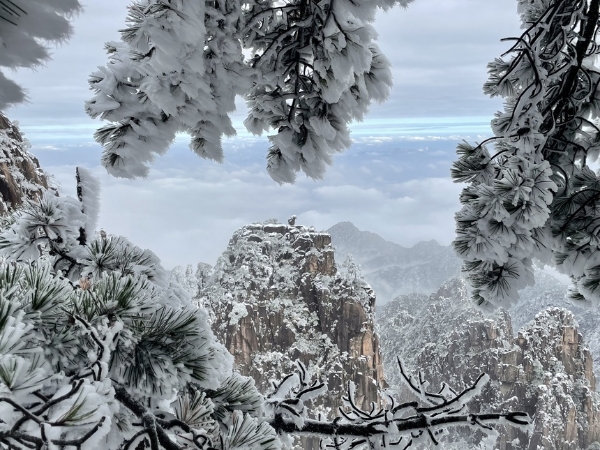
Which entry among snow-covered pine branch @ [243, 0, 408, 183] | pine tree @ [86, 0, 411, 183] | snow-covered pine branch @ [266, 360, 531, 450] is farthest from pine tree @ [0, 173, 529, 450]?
snow-covered pine branch @ [243, 0, 408, 183]

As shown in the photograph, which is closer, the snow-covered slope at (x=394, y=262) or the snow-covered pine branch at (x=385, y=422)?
the snow-covered pine branch at (x=385, y=422)

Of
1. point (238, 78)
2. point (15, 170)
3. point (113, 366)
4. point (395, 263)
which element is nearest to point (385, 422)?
point (113, 366)

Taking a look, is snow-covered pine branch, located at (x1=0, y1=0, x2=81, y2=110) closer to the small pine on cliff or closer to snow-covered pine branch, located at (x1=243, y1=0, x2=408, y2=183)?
snow-covered pine branch, located at (x1=243, y1=0, x2=408, y2=183)

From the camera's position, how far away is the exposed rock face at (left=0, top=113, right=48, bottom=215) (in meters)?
7.06

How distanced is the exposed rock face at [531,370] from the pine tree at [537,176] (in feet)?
98.2

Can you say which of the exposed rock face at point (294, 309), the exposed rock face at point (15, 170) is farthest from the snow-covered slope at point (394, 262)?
the exposed rock face at point (15, 170)

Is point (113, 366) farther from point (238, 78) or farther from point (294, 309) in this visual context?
point (294, 309)

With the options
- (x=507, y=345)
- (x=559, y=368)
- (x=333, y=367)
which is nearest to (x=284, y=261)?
(x=333, y=367)

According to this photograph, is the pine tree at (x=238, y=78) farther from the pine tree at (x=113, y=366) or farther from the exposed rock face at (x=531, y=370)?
the exposed rock face at (x=531, y=370)

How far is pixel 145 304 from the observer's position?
3.32 ft

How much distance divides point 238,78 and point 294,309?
2765cm

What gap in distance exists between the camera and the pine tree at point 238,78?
1491 mm

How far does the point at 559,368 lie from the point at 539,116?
37628 mm

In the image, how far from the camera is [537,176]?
2357mm
